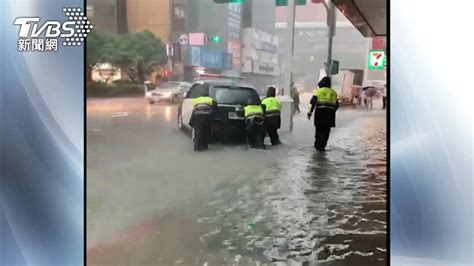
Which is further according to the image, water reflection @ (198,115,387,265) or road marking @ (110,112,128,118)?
road marking @ (110,112,128,118)

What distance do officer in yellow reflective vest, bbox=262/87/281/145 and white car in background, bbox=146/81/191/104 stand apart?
454 millimetres

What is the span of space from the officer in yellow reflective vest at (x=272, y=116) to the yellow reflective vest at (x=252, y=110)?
0.09 feet

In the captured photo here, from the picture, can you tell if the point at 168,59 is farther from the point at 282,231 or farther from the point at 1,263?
the point at 1,263

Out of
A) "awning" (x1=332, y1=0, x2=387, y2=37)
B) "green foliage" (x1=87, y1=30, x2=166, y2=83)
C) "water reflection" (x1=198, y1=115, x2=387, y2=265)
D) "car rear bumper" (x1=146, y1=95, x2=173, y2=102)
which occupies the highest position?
"awning" (x1=332, y1=0, x2=387, y2=37)

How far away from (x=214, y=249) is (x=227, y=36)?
118 centimetres

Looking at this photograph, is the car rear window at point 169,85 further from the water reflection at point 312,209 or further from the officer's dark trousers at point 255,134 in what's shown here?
the water reflection at point 312,209

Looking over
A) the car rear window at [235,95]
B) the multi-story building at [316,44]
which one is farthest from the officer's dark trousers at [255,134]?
the multi-story building at [316,44]

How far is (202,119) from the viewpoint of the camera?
237 cm

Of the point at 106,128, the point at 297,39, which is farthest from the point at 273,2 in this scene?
the point at 106,128

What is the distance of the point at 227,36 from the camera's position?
237 centimetres

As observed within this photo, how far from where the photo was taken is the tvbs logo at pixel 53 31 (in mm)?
2375

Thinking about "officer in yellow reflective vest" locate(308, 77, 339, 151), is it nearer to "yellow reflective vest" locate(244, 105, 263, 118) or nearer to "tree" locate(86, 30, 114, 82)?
"yellow reflective vest" locate(244, 105, 263, 118)

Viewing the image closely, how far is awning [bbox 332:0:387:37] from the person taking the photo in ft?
7.22

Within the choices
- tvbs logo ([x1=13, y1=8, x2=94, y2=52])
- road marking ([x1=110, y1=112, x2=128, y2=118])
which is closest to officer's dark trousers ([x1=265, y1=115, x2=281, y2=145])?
road marking ([x1=110, y1=112, x2=128, y2=118])
